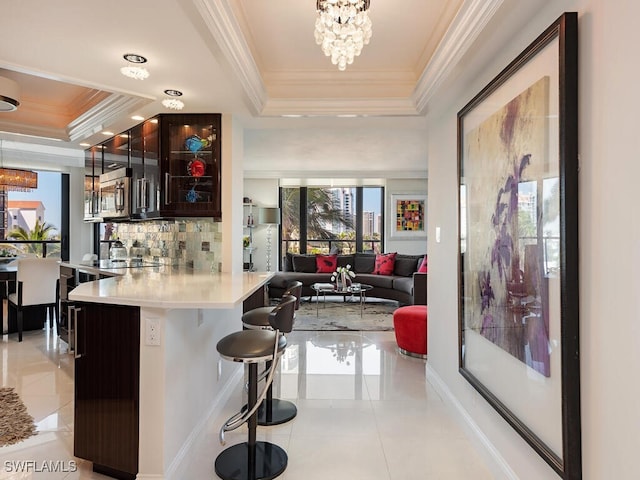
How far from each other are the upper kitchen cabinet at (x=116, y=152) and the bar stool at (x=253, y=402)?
8.68 ft

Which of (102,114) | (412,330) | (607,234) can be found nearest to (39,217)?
(102,114)

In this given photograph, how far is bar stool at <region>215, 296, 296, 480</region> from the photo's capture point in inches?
76.8

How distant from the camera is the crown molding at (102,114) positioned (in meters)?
3.11

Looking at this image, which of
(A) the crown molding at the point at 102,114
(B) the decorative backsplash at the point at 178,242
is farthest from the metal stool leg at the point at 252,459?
(A) the crown molding at the point at 102,114

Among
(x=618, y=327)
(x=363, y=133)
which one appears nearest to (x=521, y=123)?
(x=618, y=327)

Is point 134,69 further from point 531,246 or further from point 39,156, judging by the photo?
point 39,156

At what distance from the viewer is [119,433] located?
6.35ft

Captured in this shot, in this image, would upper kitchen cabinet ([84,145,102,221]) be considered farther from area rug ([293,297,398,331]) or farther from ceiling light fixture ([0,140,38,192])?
area rug ([293,297,398,331])

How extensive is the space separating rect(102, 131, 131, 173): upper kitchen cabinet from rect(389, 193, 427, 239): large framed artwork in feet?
18.2

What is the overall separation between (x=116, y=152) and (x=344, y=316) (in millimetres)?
3856

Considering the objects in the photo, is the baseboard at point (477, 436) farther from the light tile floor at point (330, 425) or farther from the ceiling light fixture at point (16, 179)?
the ceiling light fixture at point (16, 179)

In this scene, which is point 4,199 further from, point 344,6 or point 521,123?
point 521,123

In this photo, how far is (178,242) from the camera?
3.87 m

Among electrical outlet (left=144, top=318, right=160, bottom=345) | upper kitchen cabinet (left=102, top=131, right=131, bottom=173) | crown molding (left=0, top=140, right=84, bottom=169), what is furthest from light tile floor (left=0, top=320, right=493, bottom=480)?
crown molding (left=0, top=140, right=84, bottom=169)
